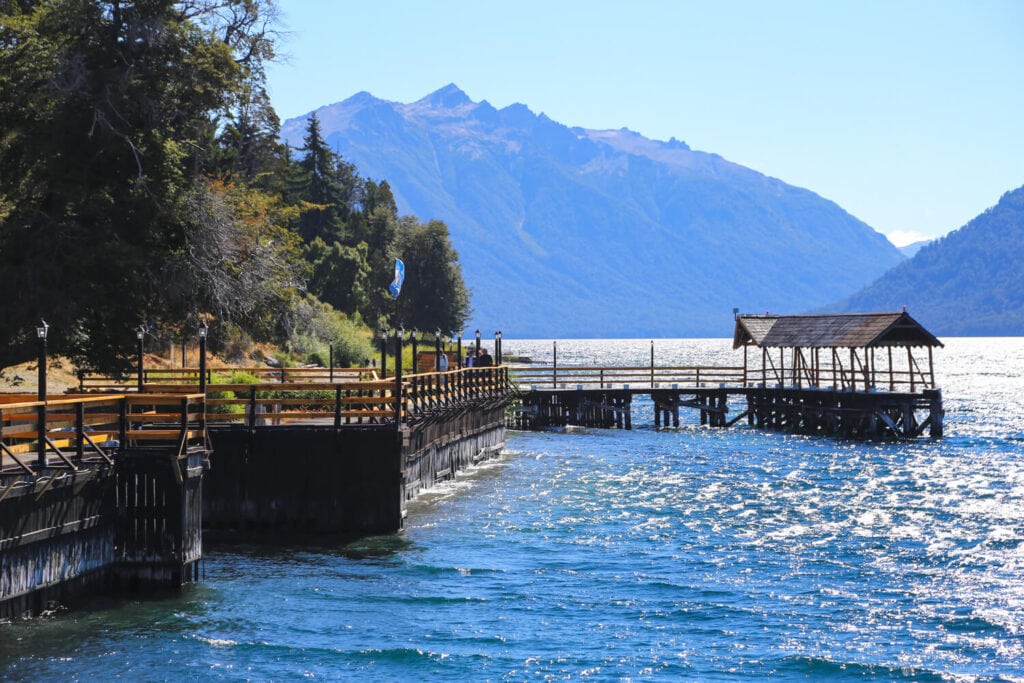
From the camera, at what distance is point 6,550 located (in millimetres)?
18344

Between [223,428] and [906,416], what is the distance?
4209cm

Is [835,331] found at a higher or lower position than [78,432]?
higher

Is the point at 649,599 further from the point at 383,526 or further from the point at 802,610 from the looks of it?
the point at 383,526

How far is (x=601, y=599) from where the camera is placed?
2314 centimetres

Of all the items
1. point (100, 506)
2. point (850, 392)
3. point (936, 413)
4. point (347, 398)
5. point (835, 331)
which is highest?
point (835, 331)

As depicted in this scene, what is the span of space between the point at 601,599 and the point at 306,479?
7.38 m

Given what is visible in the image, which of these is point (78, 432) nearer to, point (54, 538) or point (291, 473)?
point (54, 538)

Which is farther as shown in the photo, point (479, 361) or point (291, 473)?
point (479, 361)

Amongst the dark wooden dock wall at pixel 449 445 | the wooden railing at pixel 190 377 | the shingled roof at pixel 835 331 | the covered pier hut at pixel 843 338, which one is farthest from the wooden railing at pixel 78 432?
the shingled roof at pixel 835 331

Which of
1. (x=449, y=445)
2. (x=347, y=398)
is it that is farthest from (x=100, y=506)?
(x=449, y=445)

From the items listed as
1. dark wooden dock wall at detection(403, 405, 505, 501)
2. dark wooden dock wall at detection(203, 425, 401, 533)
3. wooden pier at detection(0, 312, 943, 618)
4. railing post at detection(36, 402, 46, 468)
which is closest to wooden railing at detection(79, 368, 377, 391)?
wooden pier at detection(0, 312, 943, 618)

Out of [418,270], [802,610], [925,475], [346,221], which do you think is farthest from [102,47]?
[346,221]

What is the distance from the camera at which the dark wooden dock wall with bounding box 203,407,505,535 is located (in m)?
26.5

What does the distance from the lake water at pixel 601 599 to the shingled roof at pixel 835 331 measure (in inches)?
827
